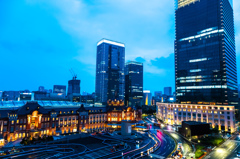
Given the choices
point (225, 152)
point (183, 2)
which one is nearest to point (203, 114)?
point (225, 152)

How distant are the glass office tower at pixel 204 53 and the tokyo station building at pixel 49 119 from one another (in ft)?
217

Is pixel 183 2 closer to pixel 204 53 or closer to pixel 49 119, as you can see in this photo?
pixel 204 53

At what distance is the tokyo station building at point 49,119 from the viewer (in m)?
77.7

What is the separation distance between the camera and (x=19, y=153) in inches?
2274

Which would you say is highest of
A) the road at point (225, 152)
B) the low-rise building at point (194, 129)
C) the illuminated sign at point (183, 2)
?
the illuminated sign at point (183, 2)

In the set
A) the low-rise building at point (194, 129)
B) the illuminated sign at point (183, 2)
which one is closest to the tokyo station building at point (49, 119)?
the low-rise building at point (194, 129)

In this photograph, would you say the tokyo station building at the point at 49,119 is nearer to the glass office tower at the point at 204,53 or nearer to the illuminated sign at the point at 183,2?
the glass office tower at the point at 204,53

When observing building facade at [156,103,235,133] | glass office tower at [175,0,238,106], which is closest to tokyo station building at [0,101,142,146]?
building facade at [156,103,235,133]

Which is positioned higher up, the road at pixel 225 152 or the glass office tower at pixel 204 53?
the glass office tower at pixel 204 53

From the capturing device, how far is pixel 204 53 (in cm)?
14050

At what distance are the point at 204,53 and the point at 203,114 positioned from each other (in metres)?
57.0

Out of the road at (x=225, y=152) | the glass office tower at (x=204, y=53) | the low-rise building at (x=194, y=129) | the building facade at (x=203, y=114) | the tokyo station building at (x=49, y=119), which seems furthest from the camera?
the glass office tower at (x=204, y=53)

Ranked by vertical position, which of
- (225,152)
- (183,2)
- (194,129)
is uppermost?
(183,2)

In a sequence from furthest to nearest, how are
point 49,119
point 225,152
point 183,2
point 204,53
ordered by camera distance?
1. point 183,2
2. point 204,53
3. point 49,119
4. point 225,152
